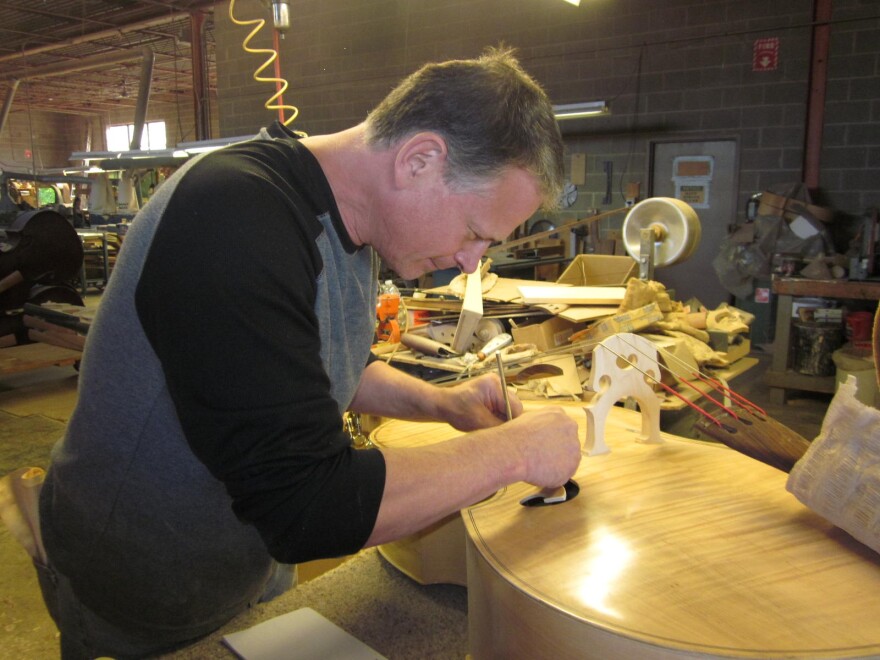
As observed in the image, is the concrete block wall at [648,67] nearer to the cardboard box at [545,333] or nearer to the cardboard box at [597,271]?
the cardboard box at [597,271]

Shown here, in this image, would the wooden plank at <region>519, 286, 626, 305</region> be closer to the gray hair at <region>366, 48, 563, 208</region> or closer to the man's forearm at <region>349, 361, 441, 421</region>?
the man's forearm at <region>349, 361, 441, 421</region>

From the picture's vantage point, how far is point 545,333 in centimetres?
239

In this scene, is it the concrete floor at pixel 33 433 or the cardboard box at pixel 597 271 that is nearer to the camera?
the concrete floor at pixel 33 433

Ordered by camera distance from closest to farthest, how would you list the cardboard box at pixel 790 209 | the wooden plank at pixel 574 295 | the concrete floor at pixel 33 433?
1. the concrete floor at pixel 33 433
2. the wooden plank at pixel 574 295
3. the cardboard box at pixel 790 209

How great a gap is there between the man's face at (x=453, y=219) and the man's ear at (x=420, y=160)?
0.02 metres

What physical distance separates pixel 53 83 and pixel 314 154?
1595 cm

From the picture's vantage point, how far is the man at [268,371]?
75 cm

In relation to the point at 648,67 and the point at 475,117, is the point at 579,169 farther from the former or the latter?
the point at 475,117

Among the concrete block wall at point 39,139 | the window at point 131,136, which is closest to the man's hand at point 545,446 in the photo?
the window at point 131,136

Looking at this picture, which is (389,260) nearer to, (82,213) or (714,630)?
(714,630)

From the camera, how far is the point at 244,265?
74 cm

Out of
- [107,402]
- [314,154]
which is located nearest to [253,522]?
[107,402]

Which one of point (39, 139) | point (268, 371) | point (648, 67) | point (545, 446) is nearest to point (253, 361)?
point (268, 371)

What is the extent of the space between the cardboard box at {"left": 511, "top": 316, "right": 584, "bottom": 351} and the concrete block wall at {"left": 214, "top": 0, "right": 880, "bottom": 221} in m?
4.07
